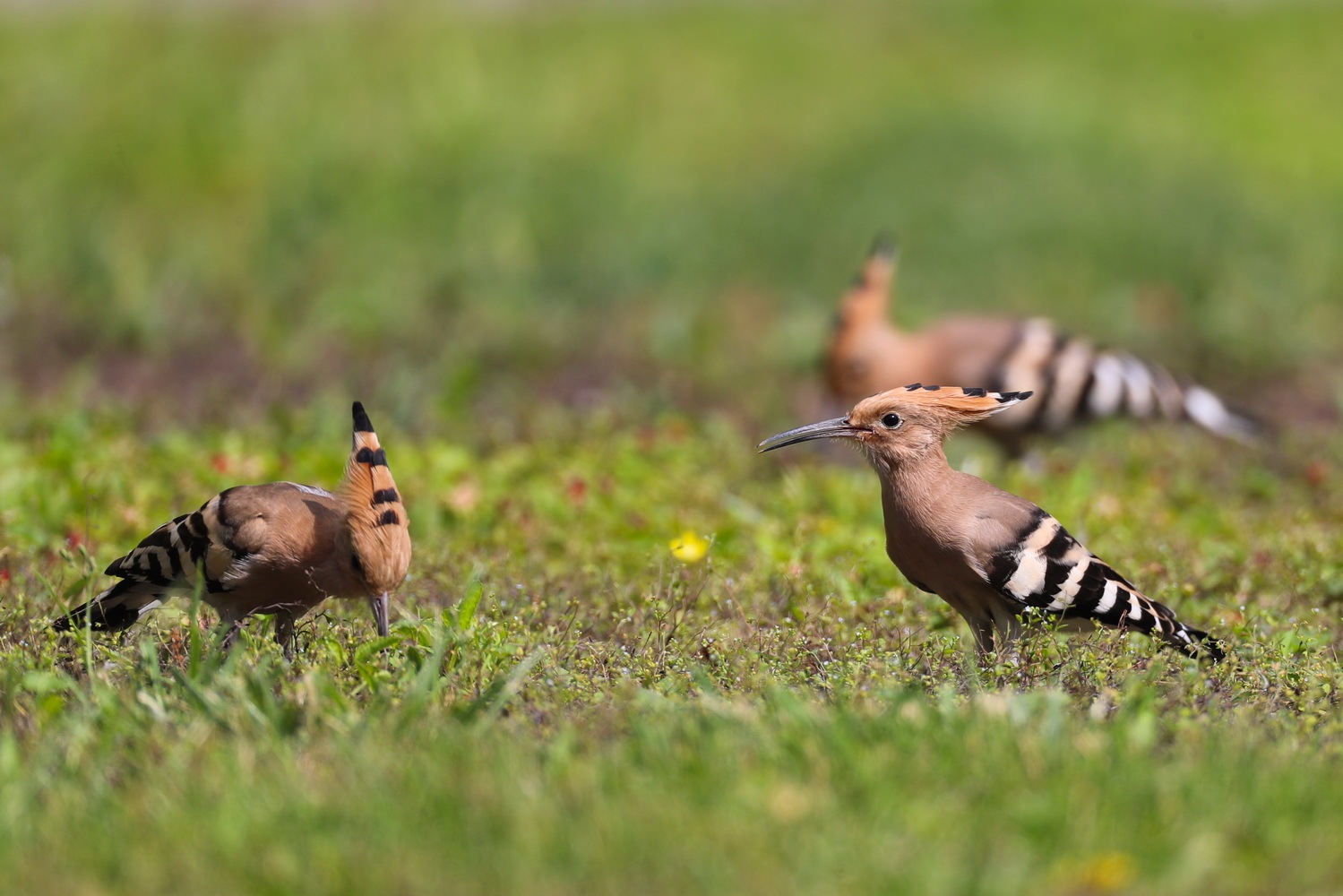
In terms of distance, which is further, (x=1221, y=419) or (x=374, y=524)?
(x=1221, y=419)

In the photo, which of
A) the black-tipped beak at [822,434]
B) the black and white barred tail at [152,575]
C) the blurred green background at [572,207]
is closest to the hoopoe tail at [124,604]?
the black and white barred tail at [152,575]

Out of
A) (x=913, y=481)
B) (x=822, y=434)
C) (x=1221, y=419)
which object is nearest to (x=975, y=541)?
(x=913, y=481)

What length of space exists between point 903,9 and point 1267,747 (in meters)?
11.8

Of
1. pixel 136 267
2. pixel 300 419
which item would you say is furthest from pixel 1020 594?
pixel 136 267

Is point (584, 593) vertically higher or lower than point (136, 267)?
lower

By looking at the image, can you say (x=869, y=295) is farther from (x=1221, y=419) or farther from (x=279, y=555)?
(x=279, y=555)

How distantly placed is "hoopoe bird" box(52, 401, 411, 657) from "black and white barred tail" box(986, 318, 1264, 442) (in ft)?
10.9

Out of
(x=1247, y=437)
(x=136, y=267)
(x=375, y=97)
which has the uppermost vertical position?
(x=375, y=97)

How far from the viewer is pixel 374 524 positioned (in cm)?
357

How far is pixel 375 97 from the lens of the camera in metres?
9.43

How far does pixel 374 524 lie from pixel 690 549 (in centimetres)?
109

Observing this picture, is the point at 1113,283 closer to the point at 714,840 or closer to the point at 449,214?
the point at 449,214

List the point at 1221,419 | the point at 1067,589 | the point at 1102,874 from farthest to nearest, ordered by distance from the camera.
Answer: the point at 1221,419 < the point at 1067,589 < the point at 1102,874

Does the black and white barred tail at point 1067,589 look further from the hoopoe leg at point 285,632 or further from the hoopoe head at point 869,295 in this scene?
the hoopoe head at point 869,295
